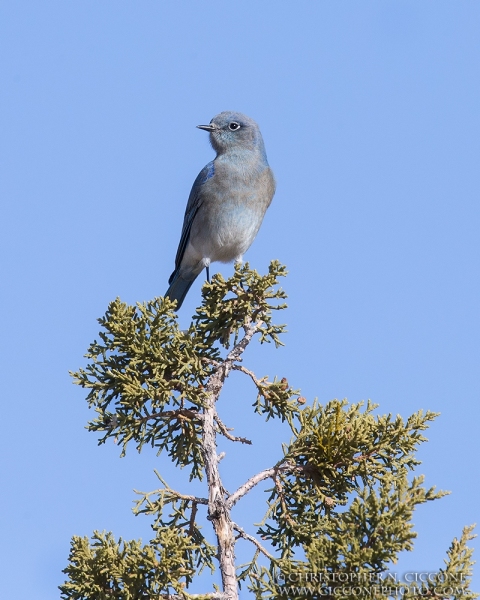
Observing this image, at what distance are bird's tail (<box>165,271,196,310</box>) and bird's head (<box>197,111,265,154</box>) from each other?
1.54 metres

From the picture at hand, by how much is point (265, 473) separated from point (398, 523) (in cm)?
96

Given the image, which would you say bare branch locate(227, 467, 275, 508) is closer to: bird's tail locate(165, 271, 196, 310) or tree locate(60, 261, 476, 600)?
tree locate(60, 261, 476, 600)

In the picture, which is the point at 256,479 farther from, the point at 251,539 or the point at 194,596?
the point at 194,596

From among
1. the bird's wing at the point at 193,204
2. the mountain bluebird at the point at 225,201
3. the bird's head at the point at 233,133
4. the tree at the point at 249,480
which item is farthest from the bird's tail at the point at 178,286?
the tree at the point at 249,480

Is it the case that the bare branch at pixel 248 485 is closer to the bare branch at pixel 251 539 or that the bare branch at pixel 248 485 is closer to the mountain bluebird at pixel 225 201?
the bare branch at pixel 251 539

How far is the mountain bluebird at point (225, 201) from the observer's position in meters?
9.20

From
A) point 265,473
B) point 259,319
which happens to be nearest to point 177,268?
point 259,319

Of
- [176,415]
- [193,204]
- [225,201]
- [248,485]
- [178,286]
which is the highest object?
[193,204]

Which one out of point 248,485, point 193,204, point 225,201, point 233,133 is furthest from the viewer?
point 233,133

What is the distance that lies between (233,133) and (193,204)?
106cm

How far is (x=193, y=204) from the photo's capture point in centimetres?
957

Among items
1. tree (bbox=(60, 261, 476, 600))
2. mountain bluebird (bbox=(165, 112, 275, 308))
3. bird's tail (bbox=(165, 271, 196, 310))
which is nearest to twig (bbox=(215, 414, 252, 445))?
tree (bbox=(60, 261, 476, 600))

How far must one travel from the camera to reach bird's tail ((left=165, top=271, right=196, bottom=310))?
9.93 metres

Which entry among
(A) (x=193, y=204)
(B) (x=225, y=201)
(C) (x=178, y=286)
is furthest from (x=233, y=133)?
(C) (x=178, y=286)
